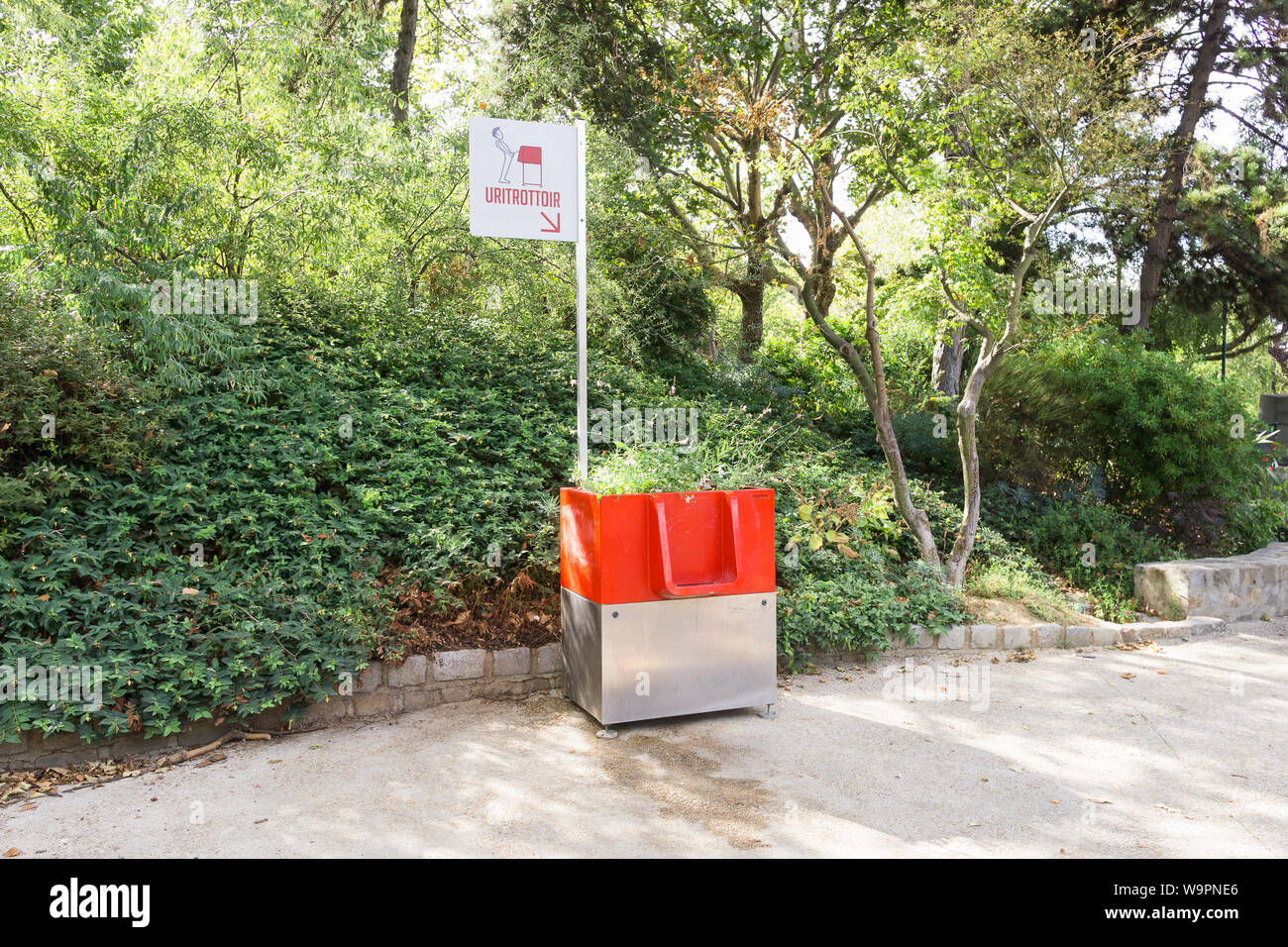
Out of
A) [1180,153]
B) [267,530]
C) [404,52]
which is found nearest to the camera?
[267,530]

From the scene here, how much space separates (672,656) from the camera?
4383 millimetres

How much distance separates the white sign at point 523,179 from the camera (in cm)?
494

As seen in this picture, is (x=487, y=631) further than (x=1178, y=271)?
No

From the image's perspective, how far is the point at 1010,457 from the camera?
8.89 m

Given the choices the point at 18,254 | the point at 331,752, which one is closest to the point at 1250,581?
the point at 331,752

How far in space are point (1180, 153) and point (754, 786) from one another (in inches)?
496

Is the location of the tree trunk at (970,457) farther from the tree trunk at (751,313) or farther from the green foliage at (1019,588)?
the tree trunk at (751,313)

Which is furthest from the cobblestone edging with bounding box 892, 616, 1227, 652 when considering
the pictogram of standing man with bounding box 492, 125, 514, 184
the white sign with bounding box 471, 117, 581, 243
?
the pictogram of standing man with bounding box 492, 125, 514, 184

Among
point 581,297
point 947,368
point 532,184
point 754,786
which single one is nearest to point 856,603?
point 754,786

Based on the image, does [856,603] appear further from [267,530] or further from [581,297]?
[267,530]

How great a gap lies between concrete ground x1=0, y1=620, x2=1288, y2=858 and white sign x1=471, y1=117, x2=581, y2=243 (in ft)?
9.36

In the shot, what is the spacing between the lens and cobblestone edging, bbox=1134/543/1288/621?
23.1 ft

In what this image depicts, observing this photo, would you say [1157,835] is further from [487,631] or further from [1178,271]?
[1178,271]
